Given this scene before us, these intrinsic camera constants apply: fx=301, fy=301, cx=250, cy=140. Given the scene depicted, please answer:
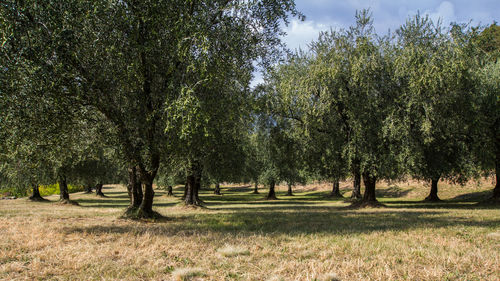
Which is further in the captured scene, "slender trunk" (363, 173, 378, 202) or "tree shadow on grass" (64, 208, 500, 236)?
"slender trunk" (363, 173, 378, 202)

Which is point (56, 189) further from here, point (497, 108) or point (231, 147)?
point (497, 108)

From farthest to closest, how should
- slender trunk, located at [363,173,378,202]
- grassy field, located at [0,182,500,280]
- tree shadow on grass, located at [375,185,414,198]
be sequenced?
tree shadow on grass, located at [375,185,414,198] → slender trunk, located at [363,173,378,202] → grassy field, located at [0,182,500,280]

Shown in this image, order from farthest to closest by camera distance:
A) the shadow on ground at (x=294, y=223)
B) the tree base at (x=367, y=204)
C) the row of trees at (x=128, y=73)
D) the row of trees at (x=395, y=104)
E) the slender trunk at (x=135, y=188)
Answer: the tree base at (x=367, y=204) < the row of trees at (x=395, y=104) < the slender trunk at (x=135, y=188) < the shadow on ground at (x=294, y=223) < the row of trees at (x=128, y=73)

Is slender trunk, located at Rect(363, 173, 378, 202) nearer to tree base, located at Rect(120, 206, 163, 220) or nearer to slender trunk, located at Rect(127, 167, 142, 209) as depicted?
tree base, located at Rect(120, 206, 163, 220)

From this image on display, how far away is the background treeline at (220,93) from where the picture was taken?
10.4m

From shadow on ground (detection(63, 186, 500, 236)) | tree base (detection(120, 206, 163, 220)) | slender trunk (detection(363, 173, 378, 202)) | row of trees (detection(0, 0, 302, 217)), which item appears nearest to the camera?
row of trees (detection(0, 0, 302, 217))

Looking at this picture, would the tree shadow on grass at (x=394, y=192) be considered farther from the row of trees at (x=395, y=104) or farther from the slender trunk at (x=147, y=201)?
the slender trunk at (x=147, y=201)

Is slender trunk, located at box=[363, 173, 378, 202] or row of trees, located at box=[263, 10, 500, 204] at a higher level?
row of trees, located at box=[263, 10, 500, 204]

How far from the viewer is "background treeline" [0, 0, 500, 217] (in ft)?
34.0

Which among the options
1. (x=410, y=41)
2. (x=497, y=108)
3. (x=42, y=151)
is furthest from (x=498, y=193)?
(x=42, y=151)

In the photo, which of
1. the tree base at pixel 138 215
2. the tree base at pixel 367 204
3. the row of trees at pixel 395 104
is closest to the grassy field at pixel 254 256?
the tree base at pixel 138 215

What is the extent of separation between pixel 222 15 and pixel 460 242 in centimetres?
1209

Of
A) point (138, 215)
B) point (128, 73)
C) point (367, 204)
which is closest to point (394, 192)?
point (367, 204)

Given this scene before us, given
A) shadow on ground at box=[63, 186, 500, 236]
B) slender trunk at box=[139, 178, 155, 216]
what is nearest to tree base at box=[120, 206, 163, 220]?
slender trunk at box=[139, 178, 155, 216]
